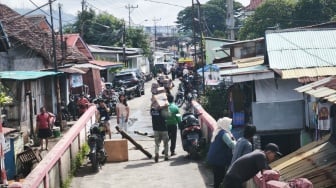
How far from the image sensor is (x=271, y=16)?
44.8 meters

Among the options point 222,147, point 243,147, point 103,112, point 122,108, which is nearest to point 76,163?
point 222,147

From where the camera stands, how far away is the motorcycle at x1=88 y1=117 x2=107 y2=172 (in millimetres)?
12552

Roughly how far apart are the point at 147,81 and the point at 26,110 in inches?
1555

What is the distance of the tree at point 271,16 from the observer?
4444 centimetres

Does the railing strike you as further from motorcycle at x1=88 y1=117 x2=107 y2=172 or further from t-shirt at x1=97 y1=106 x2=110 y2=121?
t-shirt at x1=97 y1=106 x2=110 y2=121

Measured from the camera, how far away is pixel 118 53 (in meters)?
54.2

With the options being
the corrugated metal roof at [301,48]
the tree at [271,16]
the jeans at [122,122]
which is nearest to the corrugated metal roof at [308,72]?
the corrugated metal roof at [301,48]

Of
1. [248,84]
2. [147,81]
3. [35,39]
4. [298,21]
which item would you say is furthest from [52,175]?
[147,81]

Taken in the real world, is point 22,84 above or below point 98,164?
above

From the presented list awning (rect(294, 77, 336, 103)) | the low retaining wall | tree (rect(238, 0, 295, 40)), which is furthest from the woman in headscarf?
tree (rect(238, 0, 295, 40))

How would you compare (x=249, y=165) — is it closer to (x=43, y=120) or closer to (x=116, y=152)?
(x=116, y=152)

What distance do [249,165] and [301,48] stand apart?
34.1 ft

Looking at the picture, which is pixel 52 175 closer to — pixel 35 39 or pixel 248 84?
pixel 248 84

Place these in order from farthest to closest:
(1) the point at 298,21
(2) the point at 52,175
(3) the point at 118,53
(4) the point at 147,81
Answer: (4) the point at 147,81 < (3) the point at 118,53 < (1) the point at 298,21 < (2) the point at 52,175
